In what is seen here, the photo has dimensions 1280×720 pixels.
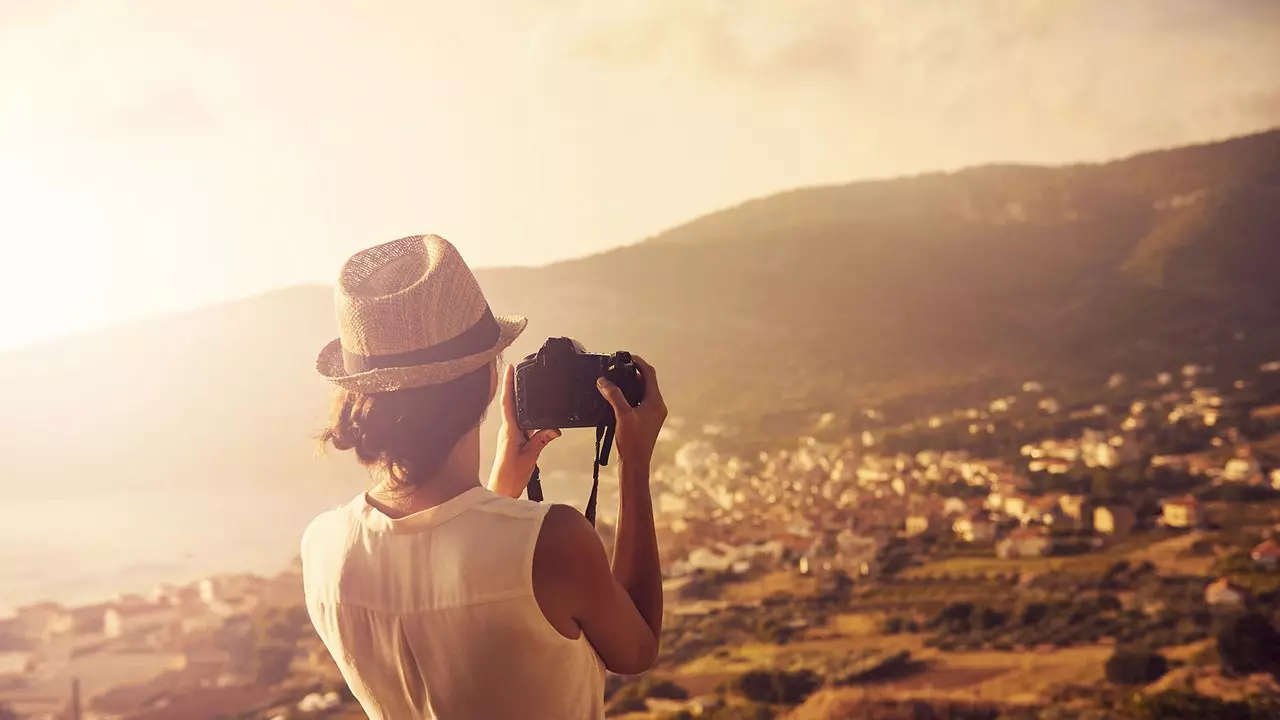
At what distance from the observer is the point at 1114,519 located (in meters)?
6.68

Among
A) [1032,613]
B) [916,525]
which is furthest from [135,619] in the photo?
[1032,613]

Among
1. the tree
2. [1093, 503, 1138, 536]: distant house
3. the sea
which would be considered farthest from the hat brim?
[1093, 503, 1138, 536]: distant house

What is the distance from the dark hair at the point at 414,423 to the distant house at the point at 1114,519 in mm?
6635

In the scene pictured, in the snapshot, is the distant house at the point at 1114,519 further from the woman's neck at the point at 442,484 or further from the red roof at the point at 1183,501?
the woman's neck at the point at 442,484

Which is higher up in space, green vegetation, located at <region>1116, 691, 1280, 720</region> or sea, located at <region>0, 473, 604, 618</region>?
sea, located at <region>0, 473, 604, 618</region>

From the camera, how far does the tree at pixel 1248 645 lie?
4824mm

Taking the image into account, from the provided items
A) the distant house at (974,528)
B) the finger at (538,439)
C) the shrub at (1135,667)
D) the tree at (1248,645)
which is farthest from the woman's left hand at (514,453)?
the distant house at (974,528)

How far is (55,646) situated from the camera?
554 centimetres

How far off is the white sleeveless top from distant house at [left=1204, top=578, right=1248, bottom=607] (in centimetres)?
572

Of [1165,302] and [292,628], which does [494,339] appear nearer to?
[292,628]

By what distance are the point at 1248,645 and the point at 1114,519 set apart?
1766 mm

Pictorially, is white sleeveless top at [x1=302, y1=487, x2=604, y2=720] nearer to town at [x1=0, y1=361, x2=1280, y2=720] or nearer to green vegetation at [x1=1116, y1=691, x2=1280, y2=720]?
town at [x1=0, y1=361, x2=1280, y2=720]

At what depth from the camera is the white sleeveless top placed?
73cm

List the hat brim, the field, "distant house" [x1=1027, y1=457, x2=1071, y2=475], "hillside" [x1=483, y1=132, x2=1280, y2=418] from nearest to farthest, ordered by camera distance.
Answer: the hat brim < the field < "distant house" [x1=1027, y1=457, x2=1071, y2=475] < "hillside" [x1=483, y1=132, x2=1280, y2=418]
